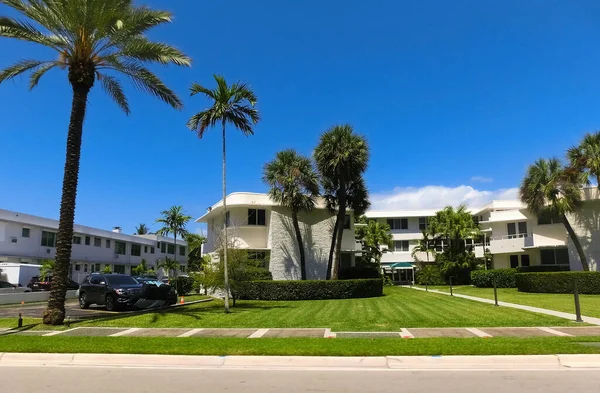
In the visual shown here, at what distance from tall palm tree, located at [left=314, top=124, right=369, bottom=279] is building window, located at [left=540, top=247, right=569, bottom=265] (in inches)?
729

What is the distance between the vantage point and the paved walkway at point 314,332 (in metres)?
11.6

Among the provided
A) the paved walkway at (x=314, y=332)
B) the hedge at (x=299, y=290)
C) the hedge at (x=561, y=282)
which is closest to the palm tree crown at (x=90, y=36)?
the paved walkway at (x=314, y=332)

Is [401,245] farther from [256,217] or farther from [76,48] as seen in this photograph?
[76,48]

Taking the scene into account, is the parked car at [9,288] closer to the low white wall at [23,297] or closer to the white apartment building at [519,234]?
the low white wall at [23,297]

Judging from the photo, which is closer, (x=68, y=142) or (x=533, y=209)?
(x=68, y=142)

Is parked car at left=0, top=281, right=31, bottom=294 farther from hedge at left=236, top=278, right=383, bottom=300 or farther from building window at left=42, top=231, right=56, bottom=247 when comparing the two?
hedge at left=236, top=278, right=383, bottom=300

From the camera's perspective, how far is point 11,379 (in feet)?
24.5

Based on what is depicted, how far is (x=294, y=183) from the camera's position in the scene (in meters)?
29.4

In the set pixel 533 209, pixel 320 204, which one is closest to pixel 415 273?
pixel 533 209

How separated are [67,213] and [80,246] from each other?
1406 inches

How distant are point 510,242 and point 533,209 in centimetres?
896

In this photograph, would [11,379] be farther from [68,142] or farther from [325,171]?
[325,171]

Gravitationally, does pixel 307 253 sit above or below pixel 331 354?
above

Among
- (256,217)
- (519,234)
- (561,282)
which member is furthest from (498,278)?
(256,217)
